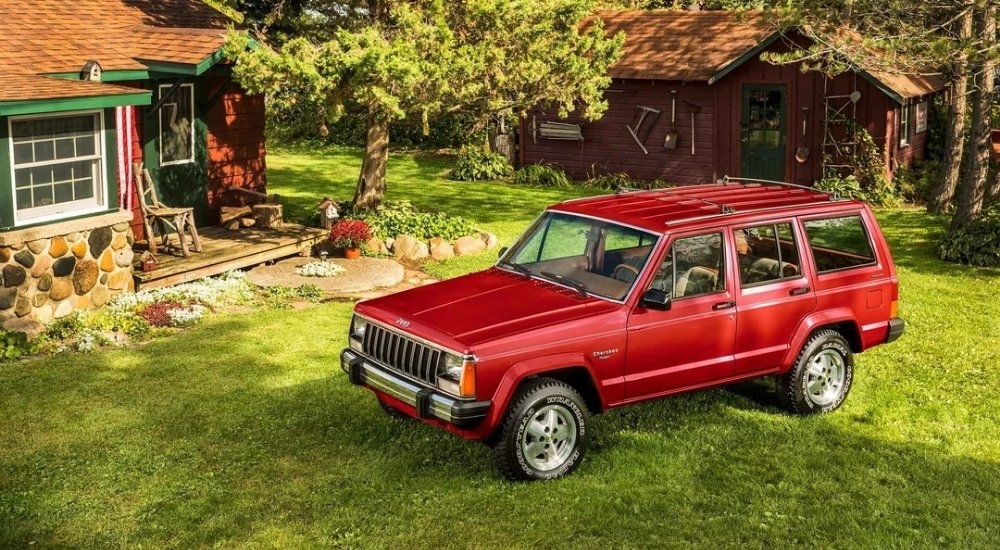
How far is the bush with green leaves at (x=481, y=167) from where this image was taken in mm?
27273

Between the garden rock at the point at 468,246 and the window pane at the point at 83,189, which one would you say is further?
the garden rock at the point at 468,246

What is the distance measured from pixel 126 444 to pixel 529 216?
13.3m

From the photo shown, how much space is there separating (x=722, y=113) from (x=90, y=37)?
48.0ft

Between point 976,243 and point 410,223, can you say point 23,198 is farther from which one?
point 976,243

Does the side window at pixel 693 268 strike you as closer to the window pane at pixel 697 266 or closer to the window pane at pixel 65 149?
the window pane at pixel 697 266

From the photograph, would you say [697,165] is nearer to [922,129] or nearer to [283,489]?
[922,129]

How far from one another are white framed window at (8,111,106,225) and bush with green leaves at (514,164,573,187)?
14.2 meters

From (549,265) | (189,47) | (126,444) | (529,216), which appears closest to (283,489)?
(126,444)

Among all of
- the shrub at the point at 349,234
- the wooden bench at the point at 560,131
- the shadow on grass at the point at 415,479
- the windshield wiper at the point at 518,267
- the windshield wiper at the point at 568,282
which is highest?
the wooden bench at the point at 560,131

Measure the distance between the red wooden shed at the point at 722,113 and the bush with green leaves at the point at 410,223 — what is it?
8.48 m

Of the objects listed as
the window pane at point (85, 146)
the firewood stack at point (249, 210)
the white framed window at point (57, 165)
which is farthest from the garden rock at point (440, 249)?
the window pane at point (85, 146)

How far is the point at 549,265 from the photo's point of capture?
916 centimetres

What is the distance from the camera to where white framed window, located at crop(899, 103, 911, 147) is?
78.9 ft

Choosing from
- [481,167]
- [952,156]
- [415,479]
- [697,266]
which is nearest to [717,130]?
[952,156]
